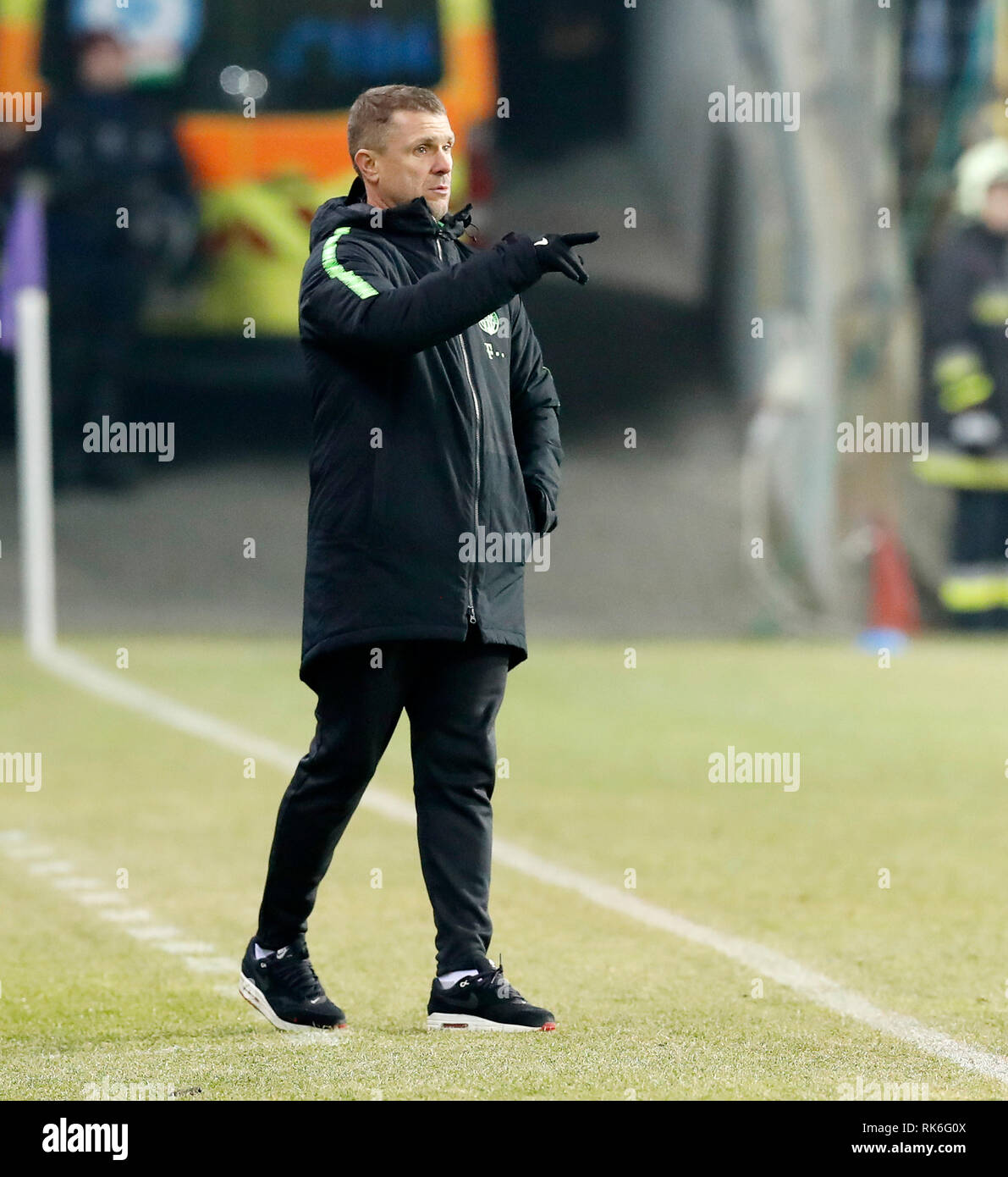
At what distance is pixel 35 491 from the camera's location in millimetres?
14680

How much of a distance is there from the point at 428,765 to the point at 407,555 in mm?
446

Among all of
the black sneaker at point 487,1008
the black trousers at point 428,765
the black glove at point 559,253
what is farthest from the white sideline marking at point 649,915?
the black glove at point 559,253

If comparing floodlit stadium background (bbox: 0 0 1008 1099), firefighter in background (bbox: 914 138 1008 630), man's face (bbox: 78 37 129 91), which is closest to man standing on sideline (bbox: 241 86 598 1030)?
floodlit stadium background (bbox: 0 0 1008 1099)

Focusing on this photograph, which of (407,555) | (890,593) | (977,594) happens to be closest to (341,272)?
(407,555)

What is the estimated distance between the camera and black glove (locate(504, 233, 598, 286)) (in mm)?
4805

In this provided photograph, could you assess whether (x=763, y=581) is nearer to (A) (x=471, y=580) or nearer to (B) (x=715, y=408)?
(B) (x=715, y=408)

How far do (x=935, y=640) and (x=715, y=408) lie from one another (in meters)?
2.15

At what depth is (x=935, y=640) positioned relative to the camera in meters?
15.6

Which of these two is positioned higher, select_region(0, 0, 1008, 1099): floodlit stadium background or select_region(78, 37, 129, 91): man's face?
select_region(78, 37, 129, 91): man's face

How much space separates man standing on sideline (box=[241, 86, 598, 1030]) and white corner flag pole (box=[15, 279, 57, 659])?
884cm

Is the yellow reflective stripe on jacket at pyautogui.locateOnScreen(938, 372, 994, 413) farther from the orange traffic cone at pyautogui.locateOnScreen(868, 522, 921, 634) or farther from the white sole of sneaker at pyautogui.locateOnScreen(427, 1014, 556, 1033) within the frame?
the white sole of sneaker at pyautogui.locateOnScreen(427, 1014, 556, 1033)

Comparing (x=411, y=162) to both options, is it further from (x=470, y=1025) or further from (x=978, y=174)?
(x=978, y=174)

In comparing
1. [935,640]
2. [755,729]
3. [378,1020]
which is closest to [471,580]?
[378,1020]

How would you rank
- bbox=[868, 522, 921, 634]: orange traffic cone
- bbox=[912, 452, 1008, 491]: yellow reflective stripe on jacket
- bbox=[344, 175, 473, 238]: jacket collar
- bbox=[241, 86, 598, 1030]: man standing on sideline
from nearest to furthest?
bbox=[241, 86, 598, 1030]: man standing on sideline → bbox=[344, 175, 473, 238]: jacket collar → bbox=[868, 522, 921, 634]: orange traffic cone → bbox=[912, 452, 1008, 491]: yellow reflective stripe on jacket
